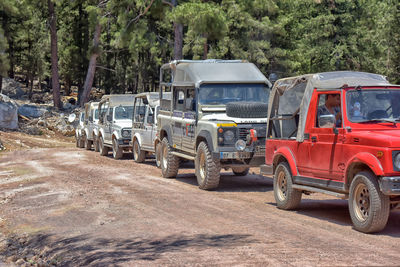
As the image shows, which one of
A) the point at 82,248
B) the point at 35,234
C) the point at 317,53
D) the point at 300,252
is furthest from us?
the point at 317,53

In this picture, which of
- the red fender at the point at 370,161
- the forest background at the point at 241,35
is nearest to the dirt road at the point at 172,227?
the red fender at the point at 370,161

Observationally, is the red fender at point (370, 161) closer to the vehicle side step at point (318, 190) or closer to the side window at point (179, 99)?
the vehicle side step at point (318, 190)

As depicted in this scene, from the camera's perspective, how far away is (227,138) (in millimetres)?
14492

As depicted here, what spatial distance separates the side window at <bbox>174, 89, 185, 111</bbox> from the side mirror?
689cm

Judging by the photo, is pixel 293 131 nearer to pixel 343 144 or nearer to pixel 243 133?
pixel 343 144

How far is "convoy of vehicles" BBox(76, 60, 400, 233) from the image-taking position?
9041 millimetres

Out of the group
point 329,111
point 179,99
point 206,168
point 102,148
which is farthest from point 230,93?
point 102,148

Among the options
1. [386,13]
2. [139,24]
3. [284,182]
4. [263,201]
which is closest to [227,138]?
[263,201]

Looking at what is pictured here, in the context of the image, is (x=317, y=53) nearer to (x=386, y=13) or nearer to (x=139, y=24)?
(x=386, y=13)

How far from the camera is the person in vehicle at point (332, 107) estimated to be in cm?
1001

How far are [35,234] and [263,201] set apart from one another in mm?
4879

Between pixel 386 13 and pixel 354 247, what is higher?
pixel 386 13

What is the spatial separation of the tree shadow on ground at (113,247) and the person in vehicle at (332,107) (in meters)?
2.63

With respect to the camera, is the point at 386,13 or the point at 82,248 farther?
the point at 386,13
